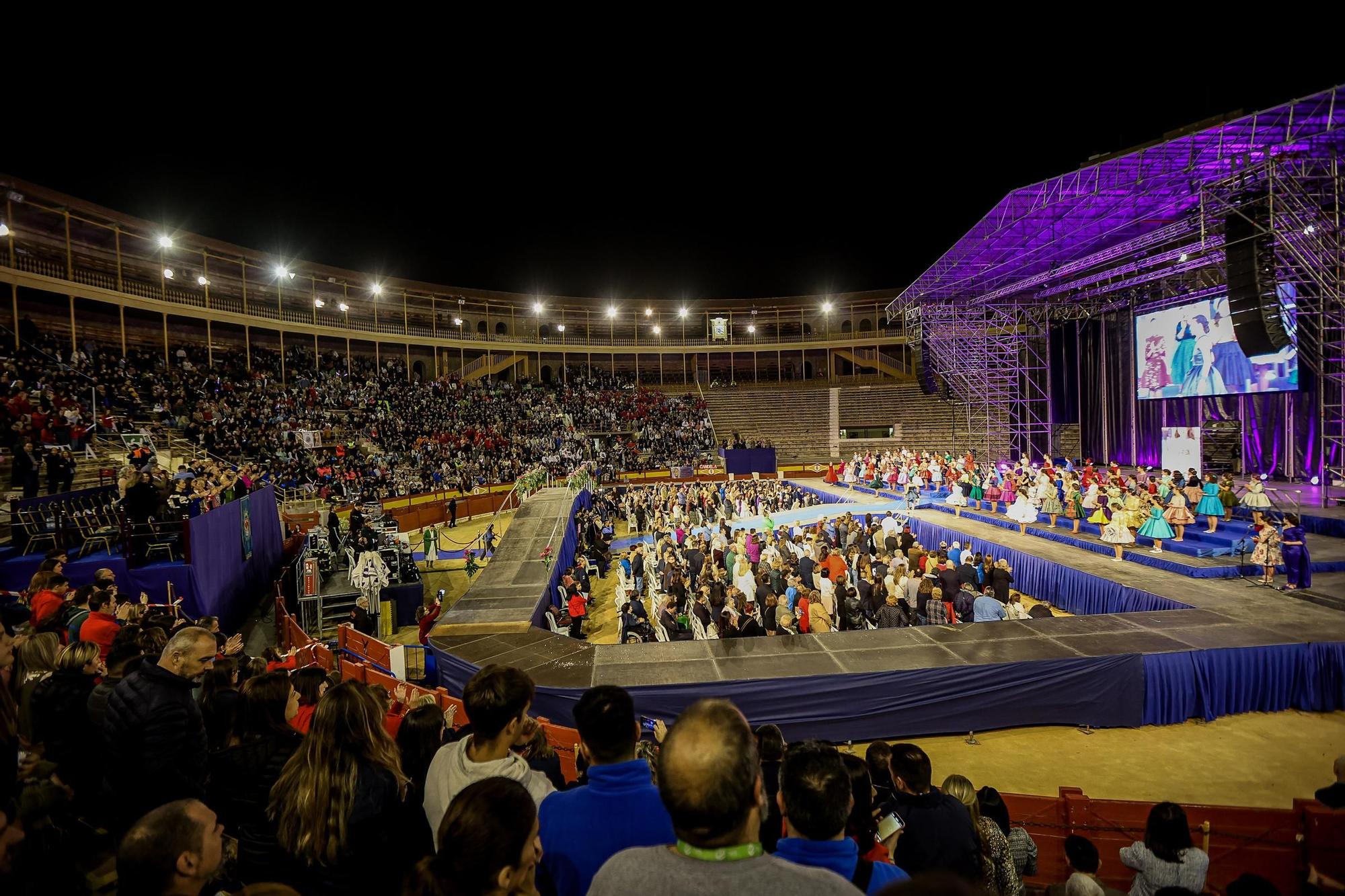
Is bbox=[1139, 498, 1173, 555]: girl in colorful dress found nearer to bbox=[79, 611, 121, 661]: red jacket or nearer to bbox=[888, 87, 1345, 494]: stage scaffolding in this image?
bbox=[888, 87, 1345, 494]: stage scaffolding

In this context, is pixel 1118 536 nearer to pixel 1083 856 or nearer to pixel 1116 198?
pixel 1116 198

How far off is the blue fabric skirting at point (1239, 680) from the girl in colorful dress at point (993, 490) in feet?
32.3

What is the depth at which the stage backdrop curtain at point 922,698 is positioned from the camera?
6547mm

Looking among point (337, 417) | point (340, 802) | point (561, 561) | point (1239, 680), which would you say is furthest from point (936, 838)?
point (337, 417)

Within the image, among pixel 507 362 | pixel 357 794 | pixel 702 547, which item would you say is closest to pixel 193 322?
pixel 507 362

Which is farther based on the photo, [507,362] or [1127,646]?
[507,362]

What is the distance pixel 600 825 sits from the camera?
1.74m

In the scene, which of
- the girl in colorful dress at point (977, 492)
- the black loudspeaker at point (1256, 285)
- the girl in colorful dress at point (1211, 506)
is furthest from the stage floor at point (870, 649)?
the girl in colorful dress at point (977, 492)

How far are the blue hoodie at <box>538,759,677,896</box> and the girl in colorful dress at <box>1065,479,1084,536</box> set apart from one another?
47.2 ft

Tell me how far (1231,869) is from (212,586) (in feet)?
42.1

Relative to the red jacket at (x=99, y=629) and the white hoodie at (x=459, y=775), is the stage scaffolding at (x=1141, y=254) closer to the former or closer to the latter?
the white hoodie at (x=459, y=775)

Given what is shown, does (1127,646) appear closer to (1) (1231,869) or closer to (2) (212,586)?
(1) (1231,869)

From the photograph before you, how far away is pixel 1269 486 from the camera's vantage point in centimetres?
1499

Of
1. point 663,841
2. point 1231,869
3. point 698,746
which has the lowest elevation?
point 1231,869
